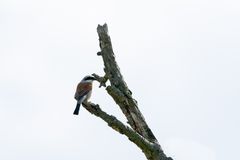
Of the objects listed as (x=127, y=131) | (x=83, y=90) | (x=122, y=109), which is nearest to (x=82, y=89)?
(x=83, y=90)

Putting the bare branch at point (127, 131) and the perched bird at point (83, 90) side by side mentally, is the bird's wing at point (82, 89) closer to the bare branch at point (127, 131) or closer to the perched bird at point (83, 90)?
the perched bird at point (83, 90)

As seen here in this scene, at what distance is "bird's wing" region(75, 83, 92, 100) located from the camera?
54.7 ft

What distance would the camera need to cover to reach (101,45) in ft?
39.1

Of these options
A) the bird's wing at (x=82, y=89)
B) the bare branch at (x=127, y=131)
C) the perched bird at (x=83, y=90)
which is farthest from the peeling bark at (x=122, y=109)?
the bird's wing at (x=82, y=89)

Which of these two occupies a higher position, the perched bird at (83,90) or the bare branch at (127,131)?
the perched bird at (83,90)

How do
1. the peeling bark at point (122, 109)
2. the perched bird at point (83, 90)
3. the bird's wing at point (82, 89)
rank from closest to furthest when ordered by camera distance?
the peeling bark at point (122, 109) → the perched bird at point (83, 90) → the bird's wing at point (82, 89)

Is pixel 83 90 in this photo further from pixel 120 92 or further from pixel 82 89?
pixel 120 92

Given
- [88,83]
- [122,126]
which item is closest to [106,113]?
[122,126]

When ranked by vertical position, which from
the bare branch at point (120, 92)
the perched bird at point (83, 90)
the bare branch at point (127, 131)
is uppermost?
the perched bird at point (83, 90)

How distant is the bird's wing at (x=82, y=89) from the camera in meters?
16.7

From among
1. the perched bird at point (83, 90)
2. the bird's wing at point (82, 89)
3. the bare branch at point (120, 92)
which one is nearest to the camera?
the bare branch at point (120, 92)

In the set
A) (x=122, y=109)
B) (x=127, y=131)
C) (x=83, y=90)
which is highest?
(x=83, y=90)

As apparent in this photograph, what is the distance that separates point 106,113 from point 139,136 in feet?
2.55

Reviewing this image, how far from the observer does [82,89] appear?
676 inches
